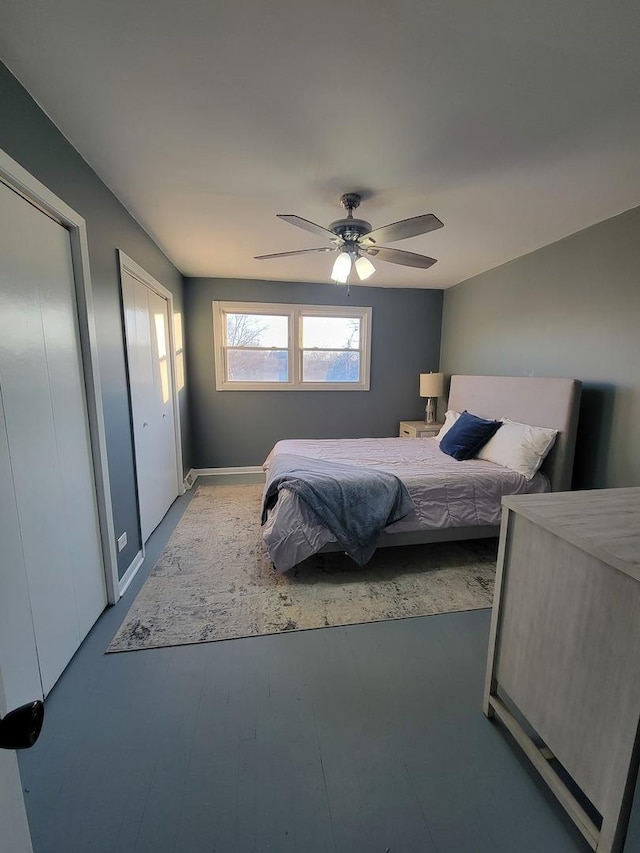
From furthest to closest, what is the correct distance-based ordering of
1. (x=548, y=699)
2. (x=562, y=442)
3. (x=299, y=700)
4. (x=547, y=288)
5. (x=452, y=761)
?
(x=547, y=288), (x=562, y=442), (x=299, y=700), (x=452, y=761), (x=548, y=699)

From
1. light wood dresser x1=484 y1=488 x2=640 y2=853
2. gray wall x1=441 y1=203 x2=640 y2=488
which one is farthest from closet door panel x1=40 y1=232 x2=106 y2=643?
gray wall x1=441 y1=203 x2=640 y2=488

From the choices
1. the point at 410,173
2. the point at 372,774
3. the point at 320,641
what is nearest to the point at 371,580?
the point at 320,641

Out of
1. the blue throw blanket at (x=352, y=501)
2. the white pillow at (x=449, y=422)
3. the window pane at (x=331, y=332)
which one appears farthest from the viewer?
the window pane at (x=331, y=332)

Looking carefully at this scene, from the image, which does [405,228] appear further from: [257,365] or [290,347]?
[257,365]

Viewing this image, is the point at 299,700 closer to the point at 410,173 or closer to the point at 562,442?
the point at 562,442

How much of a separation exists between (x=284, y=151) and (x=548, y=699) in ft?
8.47

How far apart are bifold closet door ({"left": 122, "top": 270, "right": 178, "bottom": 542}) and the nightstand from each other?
284 cm

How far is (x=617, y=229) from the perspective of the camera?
2.45 metres

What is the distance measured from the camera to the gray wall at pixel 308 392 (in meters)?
4.41

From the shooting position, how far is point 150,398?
9.64ft

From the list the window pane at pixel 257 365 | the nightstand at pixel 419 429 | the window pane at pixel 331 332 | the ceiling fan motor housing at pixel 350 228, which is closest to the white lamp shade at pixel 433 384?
the nightstand at pixel 419 429

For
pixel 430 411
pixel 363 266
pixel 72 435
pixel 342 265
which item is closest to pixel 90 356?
pixel 72 435

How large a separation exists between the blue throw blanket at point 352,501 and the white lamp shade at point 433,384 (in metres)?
2.34

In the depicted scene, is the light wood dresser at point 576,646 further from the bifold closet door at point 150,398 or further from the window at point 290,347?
the window at point 290,347
